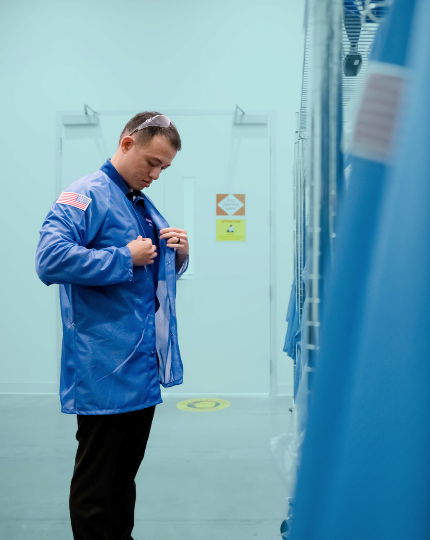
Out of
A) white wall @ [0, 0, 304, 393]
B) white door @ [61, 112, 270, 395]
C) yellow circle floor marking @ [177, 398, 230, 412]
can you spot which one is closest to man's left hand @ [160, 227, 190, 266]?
yellow circle floor marking @ [177, 398, 230, 412]

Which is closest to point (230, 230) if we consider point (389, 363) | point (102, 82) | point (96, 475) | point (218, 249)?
point (218, 249)

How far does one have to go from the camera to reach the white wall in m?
4.11

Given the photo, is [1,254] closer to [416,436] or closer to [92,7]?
[92,7]

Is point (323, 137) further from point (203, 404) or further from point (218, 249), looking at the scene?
point (218, 249)

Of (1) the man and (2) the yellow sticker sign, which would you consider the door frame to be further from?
(1) the man

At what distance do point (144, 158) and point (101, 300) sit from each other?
427mm

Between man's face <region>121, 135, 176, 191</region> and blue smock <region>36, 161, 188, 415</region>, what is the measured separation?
6 cm

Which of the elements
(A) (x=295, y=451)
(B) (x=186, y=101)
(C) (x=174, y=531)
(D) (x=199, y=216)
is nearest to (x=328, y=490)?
(A) (x=295, y=451)

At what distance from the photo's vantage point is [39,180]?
4180mm

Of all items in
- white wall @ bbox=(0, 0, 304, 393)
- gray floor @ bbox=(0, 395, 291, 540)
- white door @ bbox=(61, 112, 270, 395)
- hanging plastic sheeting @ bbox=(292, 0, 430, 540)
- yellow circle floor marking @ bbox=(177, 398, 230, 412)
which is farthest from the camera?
white wall @ bbox=(0, 0, 304, 393)

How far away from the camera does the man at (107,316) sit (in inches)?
48.4

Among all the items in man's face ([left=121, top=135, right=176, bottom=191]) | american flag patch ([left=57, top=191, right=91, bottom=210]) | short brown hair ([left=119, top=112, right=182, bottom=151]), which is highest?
short brown hair ([left=119, top=112, right=182, bottom=151])

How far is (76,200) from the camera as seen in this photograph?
4.15ft

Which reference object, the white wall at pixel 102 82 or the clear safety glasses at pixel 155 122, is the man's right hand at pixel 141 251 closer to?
the clear safety glasses at pixel 155 122
